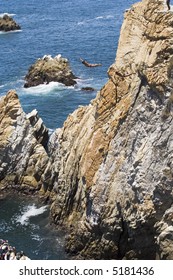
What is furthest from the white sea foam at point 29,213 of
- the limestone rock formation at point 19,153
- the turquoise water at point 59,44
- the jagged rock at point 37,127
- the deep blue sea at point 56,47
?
the turquoise water at point 59,44

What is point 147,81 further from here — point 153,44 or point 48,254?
point 48,254

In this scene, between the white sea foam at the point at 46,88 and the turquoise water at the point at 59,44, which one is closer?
the turquoise water at the point at 59,44

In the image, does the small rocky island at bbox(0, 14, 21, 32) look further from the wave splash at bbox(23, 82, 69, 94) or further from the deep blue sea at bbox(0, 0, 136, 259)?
the wave splash at bbox(23, 82, 69, 94)

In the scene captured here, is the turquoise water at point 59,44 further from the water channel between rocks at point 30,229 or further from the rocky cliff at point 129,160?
the rocky cliff at point 129,160

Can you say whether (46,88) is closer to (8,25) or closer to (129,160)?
(129,160)

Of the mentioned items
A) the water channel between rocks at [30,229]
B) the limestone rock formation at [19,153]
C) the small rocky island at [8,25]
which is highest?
the small rocky island at [8,25]

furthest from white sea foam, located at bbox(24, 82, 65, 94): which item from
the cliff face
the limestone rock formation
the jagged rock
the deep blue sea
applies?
the cliff face
